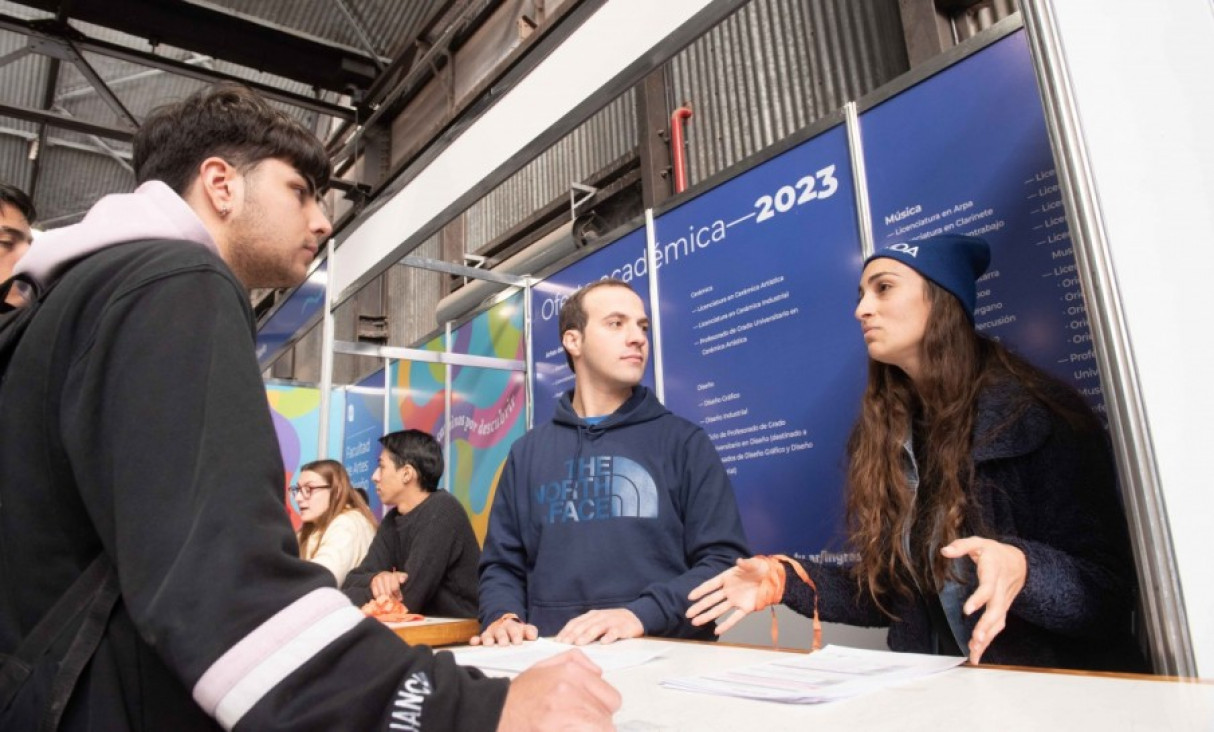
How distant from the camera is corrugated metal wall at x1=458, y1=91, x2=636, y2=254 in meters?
4.87

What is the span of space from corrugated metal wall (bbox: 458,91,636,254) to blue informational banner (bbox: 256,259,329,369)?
136 cm

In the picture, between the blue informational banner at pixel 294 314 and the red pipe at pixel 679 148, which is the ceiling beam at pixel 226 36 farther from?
the red pipe at pixel 679 148

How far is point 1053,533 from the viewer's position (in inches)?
46.8

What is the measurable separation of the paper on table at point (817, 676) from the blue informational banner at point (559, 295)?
1991 millimetres

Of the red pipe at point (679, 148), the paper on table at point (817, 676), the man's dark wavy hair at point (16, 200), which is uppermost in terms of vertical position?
the red pipe at point (679, 148)

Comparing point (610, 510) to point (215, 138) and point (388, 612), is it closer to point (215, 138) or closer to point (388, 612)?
point (388, 612)

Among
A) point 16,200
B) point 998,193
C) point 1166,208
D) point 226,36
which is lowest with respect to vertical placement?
point 1166,208

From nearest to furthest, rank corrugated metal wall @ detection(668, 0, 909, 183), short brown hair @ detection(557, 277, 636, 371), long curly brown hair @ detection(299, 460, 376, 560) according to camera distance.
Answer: short brown hair @ detection(557, 277, 636, 371) < corrugated metal wall @ detection(668, 0, 909, 183) < long curly brown hair @ detection(299, 460, 376, 560)

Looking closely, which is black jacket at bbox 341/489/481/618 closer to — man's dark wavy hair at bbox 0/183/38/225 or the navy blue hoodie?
the navy blue hoodie

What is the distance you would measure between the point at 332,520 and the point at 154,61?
4.51 m

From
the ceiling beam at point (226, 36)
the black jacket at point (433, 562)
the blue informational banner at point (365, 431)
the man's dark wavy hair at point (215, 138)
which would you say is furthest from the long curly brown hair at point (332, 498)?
the ceiling beam at point (226, 36)

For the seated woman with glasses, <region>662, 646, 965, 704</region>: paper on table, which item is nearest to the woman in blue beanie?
<region>662, 646, 965, 704</region>: paper on table

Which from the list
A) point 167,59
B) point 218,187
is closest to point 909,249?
point 218,187

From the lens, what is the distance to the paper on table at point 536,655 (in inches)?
40.7
